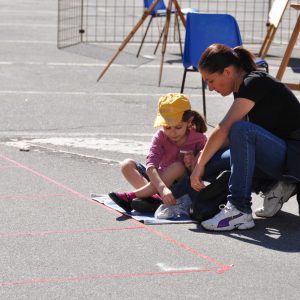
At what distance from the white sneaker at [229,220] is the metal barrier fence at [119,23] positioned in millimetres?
10069

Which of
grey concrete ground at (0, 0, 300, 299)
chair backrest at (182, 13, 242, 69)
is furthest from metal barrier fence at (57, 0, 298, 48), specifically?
chair backrest at (182, 13, 242, 69)

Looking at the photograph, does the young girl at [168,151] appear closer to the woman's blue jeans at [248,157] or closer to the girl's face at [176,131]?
the girl's face at [176,131]

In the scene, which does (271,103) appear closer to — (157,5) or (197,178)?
(197,178)

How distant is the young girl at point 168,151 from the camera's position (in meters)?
7.05

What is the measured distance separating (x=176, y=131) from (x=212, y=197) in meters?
0.54

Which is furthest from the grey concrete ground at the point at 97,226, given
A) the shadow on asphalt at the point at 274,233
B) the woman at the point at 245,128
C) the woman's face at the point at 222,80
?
the woman's face at the point at 222,80

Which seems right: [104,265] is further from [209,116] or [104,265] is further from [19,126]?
[209,116]

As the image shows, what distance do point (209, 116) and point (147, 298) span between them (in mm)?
5833

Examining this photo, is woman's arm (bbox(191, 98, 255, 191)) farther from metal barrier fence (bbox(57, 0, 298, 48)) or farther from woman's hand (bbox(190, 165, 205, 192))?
metal barrier fence (bbox(57, 0, 298, 48))

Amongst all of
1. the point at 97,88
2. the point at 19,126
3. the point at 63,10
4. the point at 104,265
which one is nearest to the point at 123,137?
the point at 19,126

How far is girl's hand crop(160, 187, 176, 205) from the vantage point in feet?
22.6

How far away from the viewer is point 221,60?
666 centimetres

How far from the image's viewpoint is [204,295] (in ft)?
17.8

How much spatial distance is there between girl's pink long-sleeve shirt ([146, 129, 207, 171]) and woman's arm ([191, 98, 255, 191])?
1.46ft
